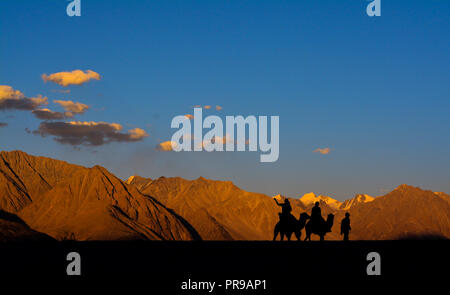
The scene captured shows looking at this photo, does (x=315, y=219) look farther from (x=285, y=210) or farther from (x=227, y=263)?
(x=227, y=263)

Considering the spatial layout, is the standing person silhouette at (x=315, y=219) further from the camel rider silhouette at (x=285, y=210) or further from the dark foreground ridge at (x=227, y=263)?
the dark foreground ridge at (x=227, y=263)

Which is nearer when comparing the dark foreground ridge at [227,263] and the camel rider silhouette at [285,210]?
the dark foreground ridge at [227,263]

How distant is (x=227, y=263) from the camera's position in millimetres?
28766

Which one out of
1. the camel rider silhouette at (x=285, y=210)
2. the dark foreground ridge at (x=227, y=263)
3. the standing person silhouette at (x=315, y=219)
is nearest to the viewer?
the dark foreground ridge at (x=227, y=263)

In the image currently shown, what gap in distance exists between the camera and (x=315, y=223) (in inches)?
1548

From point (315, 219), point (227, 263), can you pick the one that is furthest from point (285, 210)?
point (227, 263)

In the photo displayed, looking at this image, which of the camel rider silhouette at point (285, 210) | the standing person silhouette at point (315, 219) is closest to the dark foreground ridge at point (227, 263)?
the camel rider silhouette at point (285, 210)

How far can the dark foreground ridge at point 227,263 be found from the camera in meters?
25.2

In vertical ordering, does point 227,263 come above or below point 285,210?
below

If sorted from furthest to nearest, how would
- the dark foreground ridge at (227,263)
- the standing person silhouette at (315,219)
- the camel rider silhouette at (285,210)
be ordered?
the standing person silhouette at (315,219), the camel rider silhouette at (285,210), the dark foreground ridge at (227,263)
